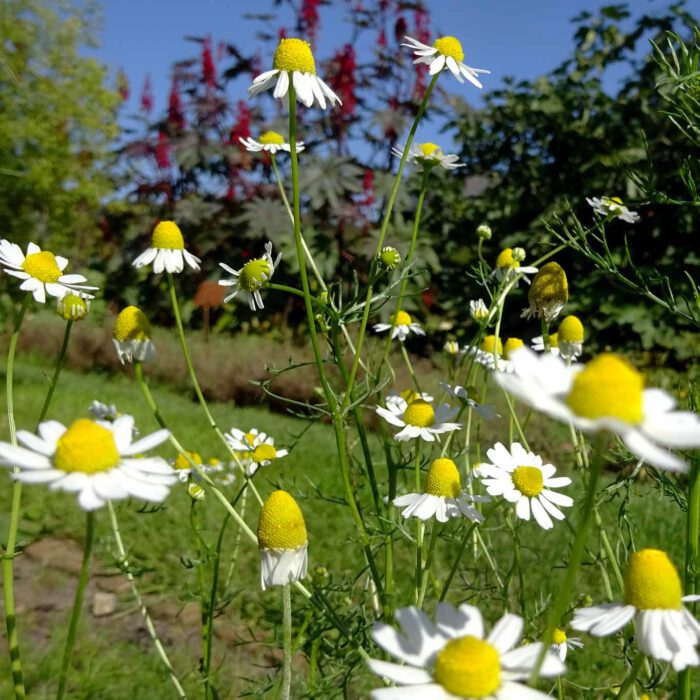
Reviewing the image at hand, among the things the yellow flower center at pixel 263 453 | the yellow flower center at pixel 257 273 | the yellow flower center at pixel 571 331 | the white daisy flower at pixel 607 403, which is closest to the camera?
the white daisy flower at pixel 607 403

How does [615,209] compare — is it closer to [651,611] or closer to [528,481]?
[528,481]

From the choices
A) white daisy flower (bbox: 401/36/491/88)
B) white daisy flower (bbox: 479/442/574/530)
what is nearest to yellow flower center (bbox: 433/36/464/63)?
white daisy flower (bbox: 401/36/491/88)

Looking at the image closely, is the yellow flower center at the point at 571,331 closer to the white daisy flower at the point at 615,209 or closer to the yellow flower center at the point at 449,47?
the white daisy flower at the point at 615,209

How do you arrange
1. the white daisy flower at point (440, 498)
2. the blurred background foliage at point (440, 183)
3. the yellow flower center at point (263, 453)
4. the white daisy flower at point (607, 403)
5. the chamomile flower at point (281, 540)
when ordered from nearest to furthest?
the white daisy flower at point (607, 403) < the chamomile flower at point (281, 540) < the white daisy flower at point (440, 498) < the yellow flower center at point (263, 453) < the blurred background foliage at point (440, 183)

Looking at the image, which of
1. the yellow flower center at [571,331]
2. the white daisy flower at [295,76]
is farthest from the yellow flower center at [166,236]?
the yellow flower center at [571,331]

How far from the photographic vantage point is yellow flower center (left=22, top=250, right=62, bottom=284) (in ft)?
2.88

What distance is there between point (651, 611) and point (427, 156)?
2.79 ft

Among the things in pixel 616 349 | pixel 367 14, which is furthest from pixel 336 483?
pixel 367 14

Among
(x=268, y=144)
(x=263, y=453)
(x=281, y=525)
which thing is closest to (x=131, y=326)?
(x=281, y=525)

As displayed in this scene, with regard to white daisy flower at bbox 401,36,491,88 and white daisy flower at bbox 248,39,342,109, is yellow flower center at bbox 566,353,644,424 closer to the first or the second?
white daisy flower at bbox 248,39,342,109

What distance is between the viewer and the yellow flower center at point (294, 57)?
0.84m

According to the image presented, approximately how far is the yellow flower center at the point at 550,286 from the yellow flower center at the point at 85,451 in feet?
2.30

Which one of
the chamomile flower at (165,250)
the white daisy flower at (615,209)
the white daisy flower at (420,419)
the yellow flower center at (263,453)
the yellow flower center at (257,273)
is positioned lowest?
the yellow flower center at (263,453)

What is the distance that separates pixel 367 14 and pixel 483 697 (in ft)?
17.0
